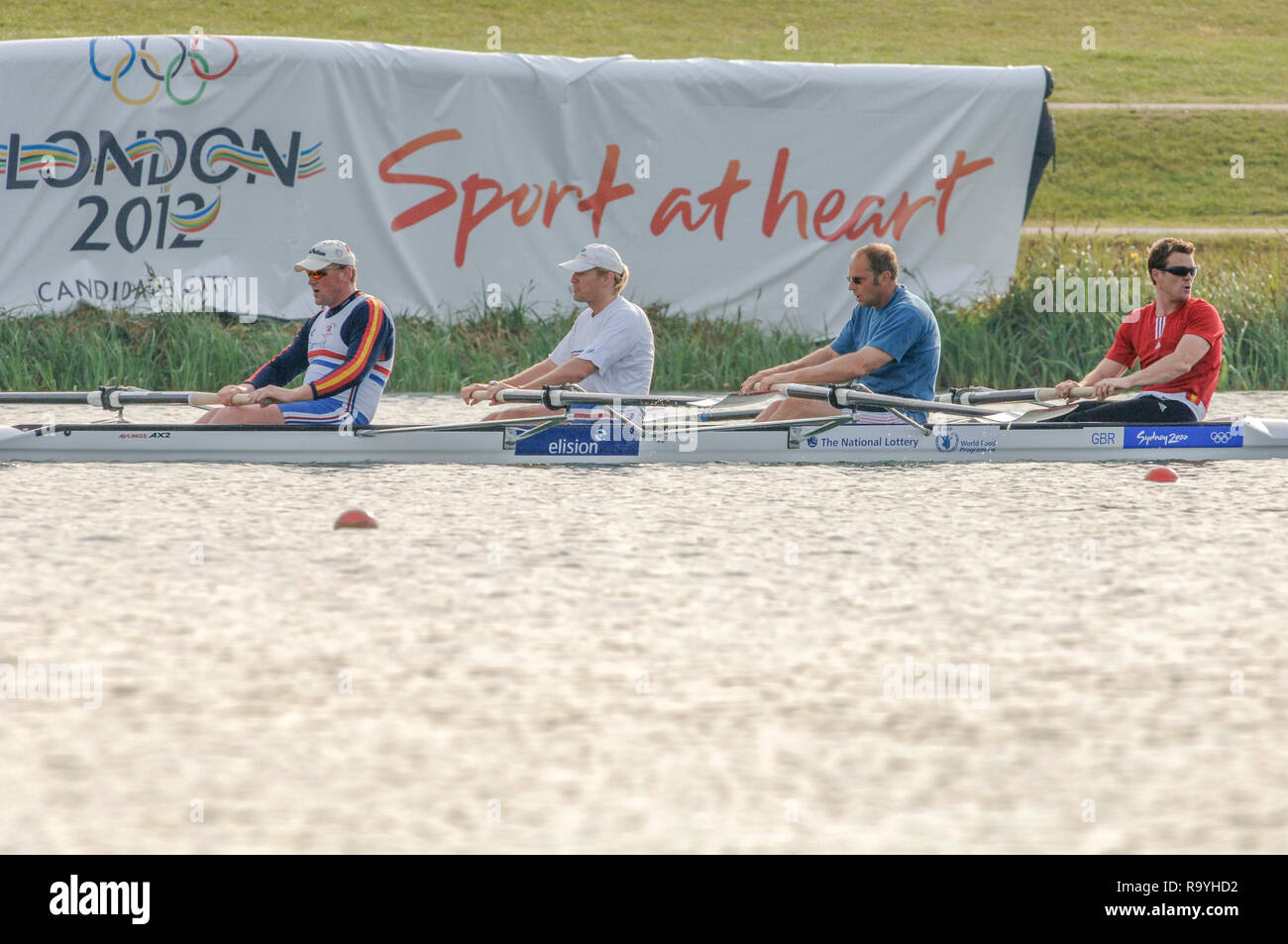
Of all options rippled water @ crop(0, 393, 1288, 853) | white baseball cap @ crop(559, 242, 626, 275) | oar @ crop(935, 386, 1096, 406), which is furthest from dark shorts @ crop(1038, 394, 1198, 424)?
white baseball cap @ crop(559, 242, 626, 275)

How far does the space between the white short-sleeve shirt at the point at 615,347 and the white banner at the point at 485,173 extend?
648 cm

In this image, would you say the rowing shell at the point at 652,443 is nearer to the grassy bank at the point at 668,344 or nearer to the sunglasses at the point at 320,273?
the sunglasses at the point at 320,273

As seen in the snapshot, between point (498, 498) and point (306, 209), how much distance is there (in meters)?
8.75

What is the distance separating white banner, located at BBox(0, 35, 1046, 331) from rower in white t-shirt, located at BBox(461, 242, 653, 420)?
21.4ft

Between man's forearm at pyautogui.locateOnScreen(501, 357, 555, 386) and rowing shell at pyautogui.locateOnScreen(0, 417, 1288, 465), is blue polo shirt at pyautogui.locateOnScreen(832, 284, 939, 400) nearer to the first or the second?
rowing shell at pyautogui.locateOnScreen(0, 417, 1288, 465)

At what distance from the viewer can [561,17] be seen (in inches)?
1827

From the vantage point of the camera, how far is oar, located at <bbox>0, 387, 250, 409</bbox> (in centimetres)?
1078

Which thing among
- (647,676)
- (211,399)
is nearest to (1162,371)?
(211,399)

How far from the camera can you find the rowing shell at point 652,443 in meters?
10.8

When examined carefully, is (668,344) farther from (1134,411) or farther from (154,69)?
(1134,411)

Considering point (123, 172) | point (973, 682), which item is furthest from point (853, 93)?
point (973, 682)
